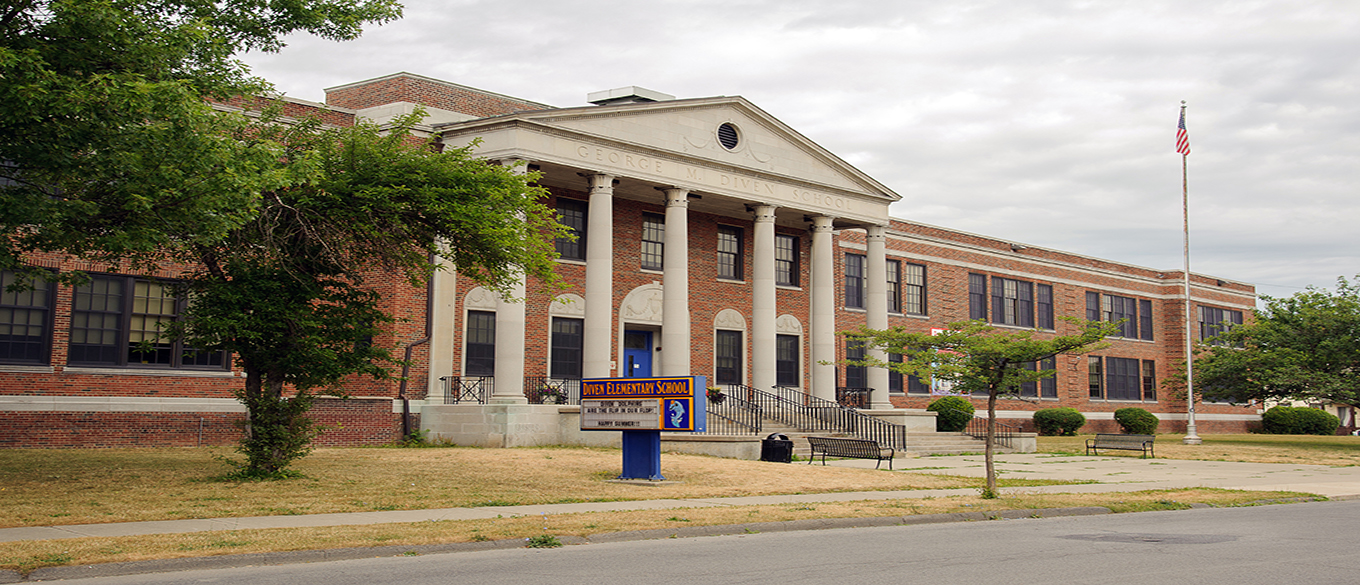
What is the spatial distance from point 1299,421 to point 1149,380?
7527mm

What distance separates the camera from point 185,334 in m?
18.1

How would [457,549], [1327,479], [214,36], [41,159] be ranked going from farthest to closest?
1. [1327,479]
2. [214,36]
3. [41,159]
4. [457,549]

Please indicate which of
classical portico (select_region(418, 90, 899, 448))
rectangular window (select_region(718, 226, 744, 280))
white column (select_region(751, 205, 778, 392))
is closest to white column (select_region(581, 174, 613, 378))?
classical portico (select_region(418, 90, 899, 448))

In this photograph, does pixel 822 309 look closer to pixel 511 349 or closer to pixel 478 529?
pixel 511 349

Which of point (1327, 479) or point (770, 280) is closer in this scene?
point (1327, 479)

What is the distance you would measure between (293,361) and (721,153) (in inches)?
718

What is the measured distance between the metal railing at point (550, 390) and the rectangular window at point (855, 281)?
558 inches

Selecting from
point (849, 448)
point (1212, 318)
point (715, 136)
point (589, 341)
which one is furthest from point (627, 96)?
point (1212, 318)

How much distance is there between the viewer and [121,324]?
83.9 ft

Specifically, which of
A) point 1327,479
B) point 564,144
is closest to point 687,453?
point 564,144

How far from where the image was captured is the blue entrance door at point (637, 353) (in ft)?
116

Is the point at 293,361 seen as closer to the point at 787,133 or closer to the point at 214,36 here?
the point at 214,36

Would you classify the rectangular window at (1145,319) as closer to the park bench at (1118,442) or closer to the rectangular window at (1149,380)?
the rectangular window at (1149,380)

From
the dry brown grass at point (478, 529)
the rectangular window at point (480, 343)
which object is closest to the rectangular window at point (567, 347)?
the rectangular window at point (480, 343)
